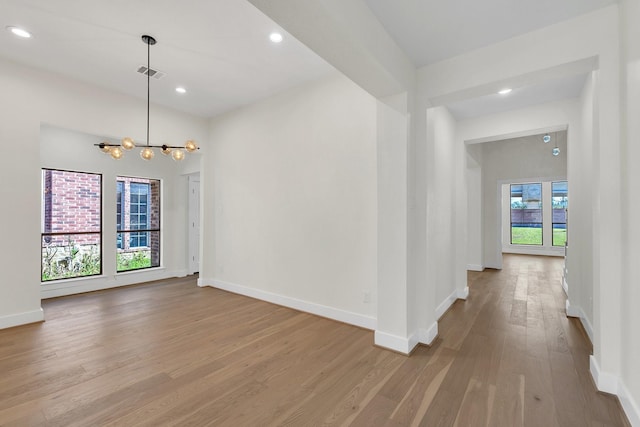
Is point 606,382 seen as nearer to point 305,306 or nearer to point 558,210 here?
point 305,306

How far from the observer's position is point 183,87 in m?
4.15

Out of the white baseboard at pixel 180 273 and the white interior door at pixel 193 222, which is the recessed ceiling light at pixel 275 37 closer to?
the white interior door at pixel 193 222

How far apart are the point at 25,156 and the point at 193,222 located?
10.8 feet

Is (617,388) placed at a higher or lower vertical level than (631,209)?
lower

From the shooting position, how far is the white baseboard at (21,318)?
3447mm

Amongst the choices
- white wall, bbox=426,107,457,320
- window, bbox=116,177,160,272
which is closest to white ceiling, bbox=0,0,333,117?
white wall, bbox=426,107,457,320

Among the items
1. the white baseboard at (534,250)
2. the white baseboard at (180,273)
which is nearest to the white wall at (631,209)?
the white baseboard at (180,273)

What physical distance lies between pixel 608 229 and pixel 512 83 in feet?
4.58

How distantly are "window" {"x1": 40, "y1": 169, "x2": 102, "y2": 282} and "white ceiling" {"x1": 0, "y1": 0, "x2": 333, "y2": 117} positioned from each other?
2158mm

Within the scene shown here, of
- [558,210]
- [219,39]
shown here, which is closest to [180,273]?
[219,39]

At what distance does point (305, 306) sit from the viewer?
398 cm

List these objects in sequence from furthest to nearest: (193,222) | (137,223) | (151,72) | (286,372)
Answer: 1. (193,222)
2. (137,223)
3. (151,72)
4. (286,372)

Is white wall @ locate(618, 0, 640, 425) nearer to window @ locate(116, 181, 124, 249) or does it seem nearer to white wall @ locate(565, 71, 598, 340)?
white wall @ locate(565, 71, 598, 340)

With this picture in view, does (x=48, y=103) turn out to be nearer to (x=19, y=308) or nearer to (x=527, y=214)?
(x=19, y=308)
